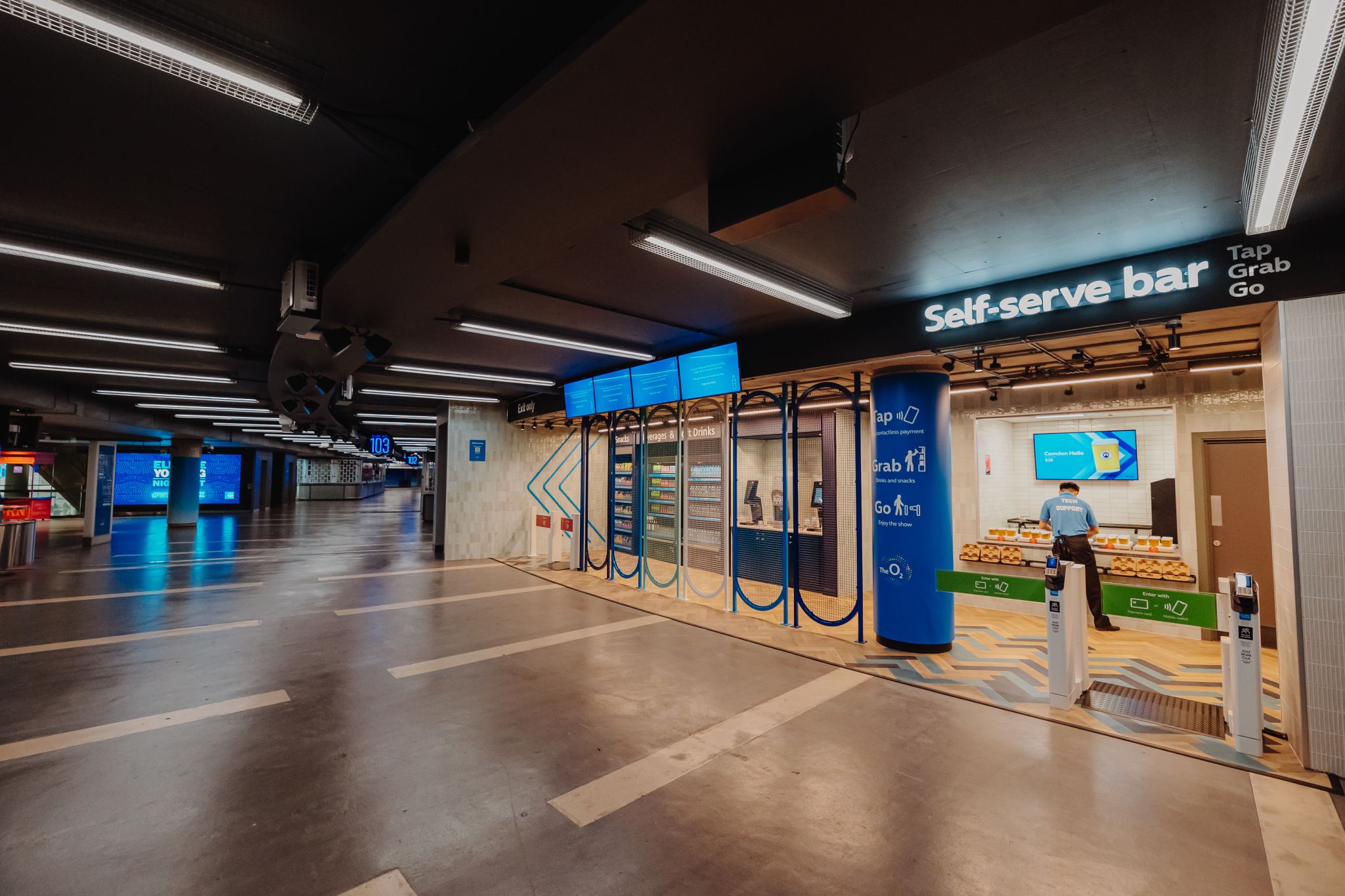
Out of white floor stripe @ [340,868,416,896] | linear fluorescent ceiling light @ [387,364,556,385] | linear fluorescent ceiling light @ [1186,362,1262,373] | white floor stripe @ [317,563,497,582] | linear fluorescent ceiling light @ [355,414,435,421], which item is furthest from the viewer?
linear fluorescent ceiling light @ [355,414,435,421]

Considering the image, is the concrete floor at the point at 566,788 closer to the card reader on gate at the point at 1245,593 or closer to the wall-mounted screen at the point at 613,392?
the card reader on gate at the point at 1245,593

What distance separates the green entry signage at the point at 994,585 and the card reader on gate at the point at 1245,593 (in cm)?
108

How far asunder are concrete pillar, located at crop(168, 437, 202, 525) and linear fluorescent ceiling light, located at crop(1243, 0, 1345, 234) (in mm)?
24425

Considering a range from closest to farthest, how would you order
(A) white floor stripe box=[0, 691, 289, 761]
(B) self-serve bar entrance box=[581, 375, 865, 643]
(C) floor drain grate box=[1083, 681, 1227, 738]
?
(A) white floor stripe box=[0, 691, 289, 761], (C) floor drain grate box=[1083, 681, 1227, 738], (B) self-serve bar entrance box=[581, 375, 865, 643]

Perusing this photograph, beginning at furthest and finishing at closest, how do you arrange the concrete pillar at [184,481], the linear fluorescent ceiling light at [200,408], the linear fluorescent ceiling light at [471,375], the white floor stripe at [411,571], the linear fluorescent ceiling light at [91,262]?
the concrete pillar at [184,481], the linear fluorescent ceiling light at [200,408], the white floor stripe at [411,571], the linear fluorescent ceiling light at [471,375], the linear fluorescent ceiling light at [91,262]

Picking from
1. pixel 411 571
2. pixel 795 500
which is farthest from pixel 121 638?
pixel 795 500

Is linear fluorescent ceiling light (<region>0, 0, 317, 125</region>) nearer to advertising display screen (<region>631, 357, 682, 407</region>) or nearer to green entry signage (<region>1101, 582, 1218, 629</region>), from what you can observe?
advertising display screen (<region>631, 357, 682, 407</region>)

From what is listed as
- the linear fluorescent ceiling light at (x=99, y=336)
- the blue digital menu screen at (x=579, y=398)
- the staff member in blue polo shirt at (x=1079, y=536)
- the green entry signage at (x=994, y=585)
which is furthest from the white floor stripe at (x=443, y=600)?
the staff member in blue polo shirt at (x=1079, y=536)

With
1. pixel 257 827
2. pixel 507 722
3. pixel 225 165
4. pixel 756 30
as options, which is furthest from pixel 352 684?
pixel 756 30

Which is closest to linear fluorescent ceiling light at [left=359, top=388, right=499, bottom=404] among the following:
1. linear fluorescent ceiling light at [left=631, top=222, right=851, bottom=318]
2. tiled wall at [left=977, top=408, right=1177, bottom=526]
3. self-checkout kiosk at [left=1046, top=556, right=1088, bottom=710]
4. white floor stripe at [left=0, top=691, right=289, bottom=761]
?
white floor stripe at [left=0, top=691, right=289, bottom=761]

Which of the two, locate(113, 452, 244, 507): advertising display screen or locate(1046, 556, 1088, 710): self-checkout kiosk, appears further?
locate(113, 452, 244, 507): advertising display screen

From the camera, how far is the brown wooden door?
230 inches

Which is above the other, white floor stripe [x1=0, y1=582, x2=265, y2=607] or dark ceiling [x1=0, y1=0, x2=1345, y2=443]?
dark ceiling [x1=0, y1=0, x2=1345, y2=443]

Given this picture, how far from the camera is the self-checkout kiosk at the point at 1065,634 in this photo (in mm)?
4160
